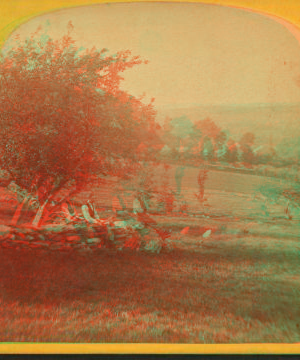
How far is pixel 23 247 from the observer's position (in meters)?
2.43

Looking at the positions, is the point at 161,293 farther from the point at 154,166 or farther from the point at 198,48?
the point at 198,48

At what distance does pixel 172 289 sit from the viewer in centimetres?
237

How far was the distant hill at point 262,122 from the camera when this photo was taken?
2414mm

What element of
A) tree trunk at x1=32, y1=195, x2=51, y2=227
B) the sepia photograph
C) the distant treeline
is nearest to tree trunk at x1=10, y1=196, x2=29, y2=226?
the sepia photograph

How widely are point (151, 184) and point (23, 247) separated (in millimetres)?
1071

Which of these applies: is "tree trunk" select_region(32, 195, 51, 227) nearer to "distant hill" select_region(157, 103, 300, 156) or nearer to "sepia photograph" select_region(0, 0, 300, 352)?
"sepia photograph" select_region(0, 0, 300, 352)

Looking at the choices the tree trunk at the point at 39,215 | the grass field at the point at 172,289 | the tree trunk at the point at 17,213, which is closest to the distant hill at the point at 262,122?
the grass field at the point at 172,289

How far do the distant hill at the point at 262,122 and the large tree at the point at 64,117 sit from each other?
1.12 ft

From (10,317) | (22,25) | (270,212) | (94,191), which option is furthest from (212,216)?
→ (22,25)

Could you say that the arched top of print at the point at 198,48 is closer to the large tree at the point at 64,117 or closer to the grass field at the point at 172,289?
the large tree at the point at 64,117

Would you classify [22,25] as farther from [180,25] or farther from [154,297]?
[154,297]

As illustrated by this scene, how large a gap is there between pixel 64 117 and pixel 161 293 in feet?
4.89

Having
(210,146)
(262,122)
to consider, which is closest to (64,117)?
(210,146)

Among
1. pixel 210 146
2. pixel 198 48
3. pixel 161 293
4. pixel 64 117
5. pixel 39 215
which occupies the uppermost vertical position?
pixel 198 48
